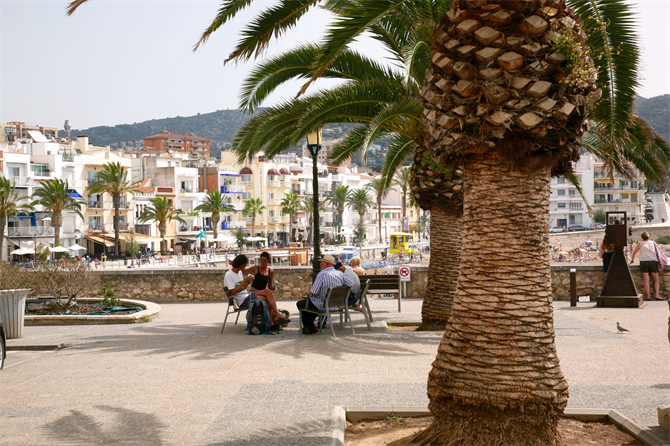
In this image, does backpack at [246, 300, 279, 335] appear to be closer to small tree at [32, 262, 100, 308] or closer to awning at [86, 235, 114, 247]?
small tree at [32, 262, 100, 308]

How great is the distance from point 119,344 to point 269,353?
7.88 ft

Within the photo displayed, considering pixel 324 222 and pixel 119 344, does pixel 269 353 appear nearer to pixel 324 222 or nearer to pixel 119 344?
pixel 119 344

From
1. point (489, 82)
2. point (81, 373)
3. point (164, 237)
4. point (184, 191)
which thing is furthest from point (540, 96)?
point (184, 191)

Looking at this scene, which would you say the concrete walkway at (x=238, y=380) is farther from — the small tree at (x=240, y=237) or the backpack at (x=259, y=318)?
the small tree at (x=240, y=237)

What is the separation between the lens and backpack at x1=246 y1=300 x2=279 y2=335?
969 cm

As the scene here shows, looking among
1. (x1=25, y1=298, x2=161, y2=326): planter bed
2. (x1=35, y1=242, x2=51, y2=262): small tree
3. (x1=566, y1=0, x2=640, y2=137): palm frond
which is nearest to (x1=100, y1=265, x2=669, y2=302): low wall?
(x1=25, y1=298, x2=161, y2=326): planter bed

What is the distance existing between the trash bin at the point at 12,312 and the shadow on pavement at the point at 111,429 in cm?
489

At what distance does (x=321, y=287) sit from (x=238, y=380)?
3055 millimetres

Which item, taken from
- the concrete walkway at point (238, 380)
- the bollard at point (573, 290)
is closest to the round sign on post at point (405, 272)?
the bollard at point (573, 290)

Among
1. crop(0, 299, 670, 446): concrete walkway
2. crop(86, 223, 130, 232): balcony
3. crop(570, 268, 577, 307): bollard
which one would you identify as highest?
crop(86, 223, 130, 232): balcony

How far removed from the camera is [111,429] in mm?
4949

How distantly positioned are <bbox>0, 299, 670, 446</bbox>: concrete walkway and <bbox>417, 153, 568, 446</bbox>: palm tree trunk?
101 centimetres

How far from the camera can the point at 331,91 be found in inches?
391

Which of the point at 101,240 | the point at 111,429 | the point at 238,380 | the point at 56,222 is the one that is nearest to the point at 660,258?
the point at 238,380
